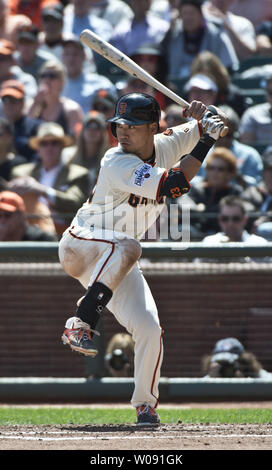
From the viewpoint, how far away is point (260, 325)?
6.84 metres

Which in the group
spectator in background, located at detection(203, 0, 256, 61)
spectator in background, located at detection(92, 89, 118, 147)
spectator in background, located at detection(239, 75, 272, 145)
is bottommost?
spectator in background, located at detection(239, 75, 272, 145)

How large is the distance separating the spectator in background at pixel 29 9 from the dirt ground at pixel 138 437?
301 inches

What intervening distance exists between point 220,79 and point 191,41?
3.17ft

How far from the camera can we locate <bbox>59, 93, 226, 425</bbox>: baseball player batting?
4.63 meters

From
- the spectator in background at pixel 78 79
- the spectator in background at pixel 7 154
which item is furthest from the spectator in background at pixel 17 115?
the spectator in background at pixel 78 79

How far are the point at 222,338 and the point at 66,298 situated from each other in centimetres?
127

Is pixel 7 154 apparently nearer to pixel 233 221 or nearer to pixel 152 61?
pixel 152 61

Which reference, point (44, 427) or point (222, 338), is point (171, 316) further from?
point (44, 427)

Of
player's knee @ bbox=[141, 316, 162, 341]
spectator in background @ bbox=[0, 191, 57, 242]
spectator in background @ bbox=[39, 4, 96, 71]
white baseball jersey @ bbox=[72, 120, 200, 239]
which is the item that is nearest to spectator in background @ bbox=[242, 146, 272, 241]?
spectator in background @ bbox=[0, 191, 57, 242]

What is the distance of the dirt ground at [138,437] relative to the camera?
384cm

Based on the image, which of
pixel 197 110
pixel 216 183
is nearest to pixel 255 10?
pixel 216 183

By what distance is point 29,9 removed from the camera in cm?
1156

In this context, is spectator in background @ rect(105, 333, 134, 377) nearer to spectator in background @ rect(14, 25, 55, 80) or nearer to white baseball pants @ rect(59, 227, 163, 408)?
white baseball pants @ rect(59, 227, 163, 408)
